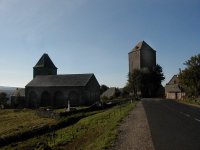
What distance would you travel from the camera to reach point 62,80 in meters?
80.2

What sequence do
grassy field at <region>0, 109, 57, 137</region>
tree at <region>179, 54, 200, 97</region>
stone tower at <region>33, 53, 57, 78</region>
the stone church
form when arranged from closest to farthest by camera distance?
1. grassy field at <region>0, 109, 57, 137</region>
2. tree at <region>179, 54, 200, 97</region>
3. the stone church
4. stone tower at <region>33, 53, 57, 78</region>

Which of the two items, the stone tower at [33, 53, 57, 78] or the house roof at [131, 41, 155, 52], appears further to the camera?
the house roof at [131, 41, 155, 52]

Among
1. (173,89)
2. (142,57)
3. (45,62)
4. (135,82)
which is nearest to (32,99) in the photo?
(45,62)

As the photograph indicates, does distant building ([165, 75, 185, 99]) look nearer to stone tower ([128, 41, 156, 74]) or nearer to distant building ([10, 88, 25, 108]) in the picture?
stone tower ([128, 41, 156, 74])

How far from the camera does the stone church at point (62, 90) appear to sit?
75394mm

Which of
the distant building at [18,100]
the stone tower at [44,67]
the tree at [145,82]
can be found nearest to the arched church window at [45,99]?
the distant building at [18,100]

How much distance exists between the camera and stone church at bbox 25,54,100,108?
75394 mm

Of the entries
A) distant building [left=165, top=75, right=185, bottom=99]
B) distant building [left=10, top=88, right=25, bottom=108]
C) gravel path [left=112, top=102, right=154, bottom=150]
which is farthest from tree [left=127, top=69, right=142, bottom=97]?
gravel path [left=112, top=102, right=154, bottom=150]

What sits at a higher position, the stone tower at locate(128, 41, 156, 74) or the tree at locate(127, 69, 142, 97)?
the stone tower at locate(128, 41, 156, 74)

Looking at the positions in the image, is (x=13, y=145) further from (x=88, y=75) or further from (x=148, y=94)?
(x=148, y=94)

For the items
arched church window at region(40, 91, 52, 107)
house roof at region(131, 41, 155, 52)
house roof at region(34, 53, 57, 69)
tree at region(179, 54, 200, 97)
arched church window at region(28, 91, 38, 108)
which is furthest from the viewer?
house roof at region(131, 41, 155, 52)

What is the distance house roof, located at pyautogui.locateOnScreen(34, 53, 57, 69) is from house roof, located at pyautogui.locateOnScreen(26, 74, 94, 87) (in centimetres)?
977

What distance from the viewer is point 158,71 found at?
4006 inches

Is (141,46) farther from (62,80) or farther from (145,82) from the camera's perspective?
(62,80)
